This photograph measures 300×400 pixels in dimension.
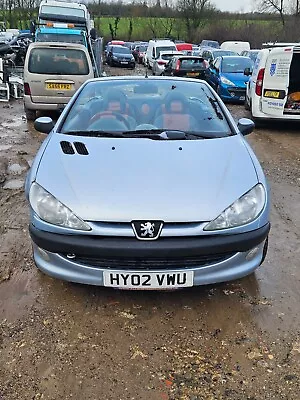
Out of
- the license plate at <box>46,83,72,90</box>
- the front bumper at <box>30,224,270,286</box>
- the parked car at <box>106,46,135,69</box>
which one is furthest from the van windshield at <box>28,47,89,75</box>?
the parked car at <box>106,46,135,69</box>

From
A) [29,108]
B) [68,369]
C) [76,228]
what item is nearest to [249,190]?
[76,228]

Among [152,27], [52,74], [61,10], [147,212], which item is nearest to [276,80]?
[52,74]

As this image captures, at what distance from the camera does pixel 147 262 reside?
9.16 feet

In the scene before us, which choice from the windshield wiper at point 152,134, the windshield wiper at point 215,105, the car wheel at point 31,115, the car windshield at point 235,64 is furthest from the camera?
the car windshield at point 235,64

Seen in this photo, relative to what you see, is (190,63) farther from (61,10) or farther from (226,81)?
(61,10)

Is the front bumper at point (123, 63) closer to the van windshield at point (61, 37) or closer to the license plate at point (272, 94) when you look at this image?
the van windshield at point (61, 37)

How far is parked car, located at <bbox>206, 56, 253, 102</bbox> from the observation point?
13.5m

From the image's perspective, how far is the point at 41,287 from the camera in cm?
338

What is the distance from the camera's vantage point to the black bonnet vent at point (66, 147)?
344 cm

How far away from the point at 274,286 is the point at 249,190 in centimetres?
88

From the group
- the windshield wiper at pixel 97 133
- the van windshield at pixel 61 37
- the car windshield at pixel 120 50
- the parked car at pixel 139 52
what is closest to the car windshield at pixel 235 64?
the van windshield at pixel 61 37

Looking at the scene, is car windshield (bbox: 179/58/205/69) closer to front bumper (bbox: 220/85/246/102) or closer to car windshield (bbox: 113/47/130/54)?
front bumper (bbox: 220/85/246/102)

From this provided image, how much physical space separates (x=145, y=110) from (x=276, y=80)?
5645mm

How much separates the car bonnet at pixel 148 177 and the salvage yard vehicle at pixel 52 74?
20.8 feet
